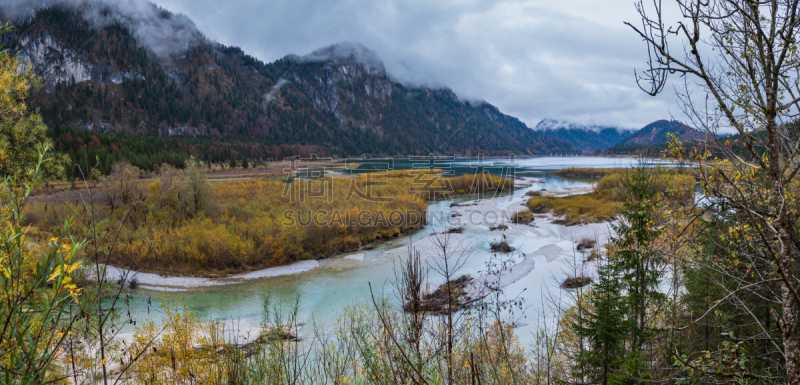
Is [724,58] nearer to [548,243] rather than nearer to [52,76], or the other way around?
[548,243]

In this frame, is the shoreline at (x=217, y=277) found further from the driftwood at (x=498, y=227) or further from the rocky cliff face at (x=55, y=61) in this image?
the rocky cliff face at (x=55, y=61)

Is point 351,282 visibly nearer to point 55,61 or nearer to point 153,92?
point 153,92

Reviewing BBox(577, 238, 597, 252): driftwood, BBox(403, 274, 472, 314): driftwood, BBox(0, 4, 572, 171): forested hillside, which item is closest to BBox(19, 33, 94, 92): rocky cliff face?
BBox(0, 4, 572, 171): forested hillside

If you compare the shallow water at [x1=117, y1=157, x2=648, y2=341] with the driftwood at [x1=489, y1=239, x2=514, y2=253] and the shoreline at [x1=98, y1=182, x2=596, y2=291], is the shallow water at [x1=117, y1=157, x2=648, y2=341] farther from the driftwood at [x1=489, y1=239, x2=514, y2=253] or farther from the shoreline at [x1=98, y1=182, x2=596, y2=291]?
the driftwood at [x1=489, y1=239, x2=514, y2=253]

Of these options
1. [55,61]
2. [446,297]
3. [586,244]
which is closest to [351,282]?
[446,297]

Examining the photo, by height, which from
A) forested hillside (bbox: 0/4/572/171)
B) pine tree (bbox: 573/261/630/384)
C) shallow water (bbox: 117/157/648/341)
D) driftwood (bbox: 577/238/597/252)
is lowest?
shallow water (bbox: 117/157/648/341)

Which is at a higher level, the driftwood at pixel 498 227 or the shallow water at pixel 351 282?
the driftwood at pixel 498 227

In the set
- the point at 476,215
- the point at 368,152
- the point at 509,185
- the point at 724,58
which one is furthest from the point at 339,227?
the point at 368,152

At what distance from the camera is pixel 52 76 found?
456 ft

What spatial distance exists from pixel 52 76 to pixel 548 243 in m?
192

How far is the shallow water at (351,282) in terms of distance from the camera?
12672 millimetres

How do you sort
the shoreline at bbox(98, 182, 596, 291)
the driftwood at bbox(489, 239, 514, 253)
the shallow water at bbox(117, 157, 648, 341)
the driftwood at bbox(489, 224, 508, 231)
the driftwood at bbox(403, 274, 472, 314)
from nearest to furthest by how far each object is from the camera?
the driftwood at bbox(403, 274, 472, 314)
the shallow water at bbox(117, 157, 648, 341)
the shoreline at bbox(98, 182, 596, 291)
the driftwood at bbox(489, 239, 514, 253)
the driftwood at bbox(489, 224, 508, 231)

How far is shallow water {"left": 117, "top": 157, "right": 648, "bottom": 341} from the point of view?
12672 millimetres

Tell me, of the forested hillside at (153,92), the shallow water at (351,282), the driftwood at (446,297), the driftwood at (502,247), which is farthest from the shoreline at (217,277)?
the forested hillside at (153,92)
